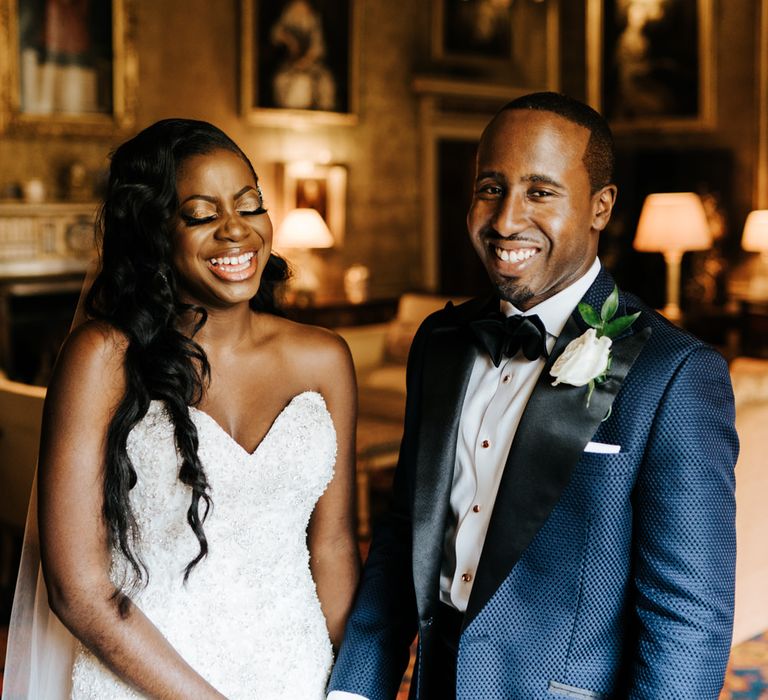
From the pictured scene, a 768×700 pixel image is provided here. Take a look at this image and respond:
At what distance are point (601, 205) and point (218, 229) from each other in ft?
2.52

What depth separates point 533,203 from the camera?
186 cm

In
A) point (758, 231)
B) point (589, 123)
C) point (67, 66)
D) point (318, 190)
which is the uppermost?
point (67, 66)

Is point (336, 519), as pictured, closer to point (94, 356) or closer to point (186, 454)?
point (186, 454)

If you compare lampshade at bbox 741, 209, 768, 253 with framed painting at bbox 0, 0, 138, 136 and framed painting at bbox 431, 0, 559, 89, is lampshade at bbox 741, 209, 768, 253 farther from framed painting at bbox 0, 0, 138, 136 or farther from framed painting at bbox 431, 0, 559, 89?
framed painting at bbox 0, 0, 138, 136

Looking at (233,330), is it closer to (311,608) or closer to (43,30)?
(311,608)

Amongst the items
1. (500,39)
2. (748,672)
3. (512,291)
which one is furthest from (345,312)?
(512,291)

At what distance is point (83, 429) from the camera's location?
6.39 feet

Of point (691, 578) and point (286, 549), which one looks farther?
point (286, 549)

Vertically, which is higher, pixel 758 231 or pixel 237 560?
pixel 758 231

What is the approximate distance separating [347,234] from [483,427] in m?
9.85

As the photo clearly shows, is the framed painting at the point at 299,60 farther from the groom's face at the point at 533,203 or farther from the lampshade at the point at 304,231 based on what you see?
the groom's face at the point at 533,203

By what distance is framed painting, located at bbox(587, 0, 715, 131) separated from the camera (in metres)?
11.8

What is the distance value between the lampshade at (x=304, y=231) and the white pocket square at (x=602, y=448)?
848cm

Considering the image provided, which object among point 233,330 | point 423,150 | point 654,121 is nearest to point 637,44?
point 654,121
